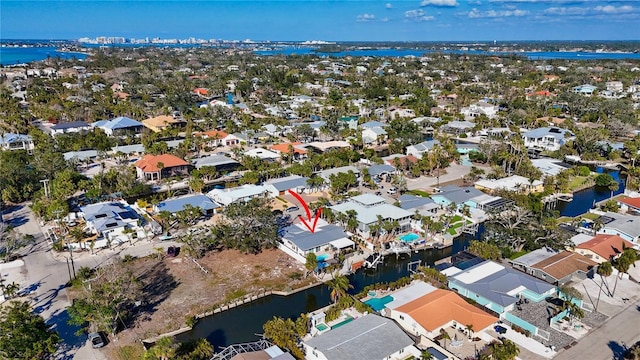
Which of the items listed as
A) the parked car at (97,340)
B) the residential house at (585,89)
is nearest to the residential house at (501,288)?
the parked car at (97,340)

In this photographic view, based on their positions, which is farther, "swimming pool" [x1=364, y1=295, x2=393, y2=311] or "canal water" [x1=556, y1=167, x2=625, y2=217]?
"canal water" [x1=556, y1=167, x2=625, y2=217]

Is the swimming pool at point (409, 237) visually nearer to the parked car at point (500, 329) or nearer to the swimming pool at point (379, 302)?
the swimming pool at point (379, 302)

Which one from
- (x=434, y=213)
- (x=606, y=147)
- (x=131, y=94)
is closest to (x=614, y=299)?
(x=434, y=213)

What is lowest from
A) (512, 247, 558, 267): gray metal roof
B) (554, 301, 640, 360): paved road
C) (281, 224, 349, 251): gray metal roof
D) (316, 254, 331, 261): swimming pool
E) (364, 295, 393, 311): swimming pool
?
(554, 301, 640, 360): paved road

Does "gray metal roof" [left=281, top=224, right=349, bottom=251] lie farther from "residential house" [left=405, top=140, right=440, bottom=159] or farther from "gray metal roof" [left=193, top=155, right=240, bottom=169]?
"residential house" [left=405, top=140, right=440, bottom=159]

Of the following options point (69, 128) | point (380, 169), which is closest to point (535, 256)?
point (380, 169)

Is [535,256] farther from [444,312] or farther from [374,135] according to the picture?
[374,135]

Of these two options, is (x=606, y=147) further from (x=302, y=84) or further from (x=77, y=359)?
(x=302, y=84)

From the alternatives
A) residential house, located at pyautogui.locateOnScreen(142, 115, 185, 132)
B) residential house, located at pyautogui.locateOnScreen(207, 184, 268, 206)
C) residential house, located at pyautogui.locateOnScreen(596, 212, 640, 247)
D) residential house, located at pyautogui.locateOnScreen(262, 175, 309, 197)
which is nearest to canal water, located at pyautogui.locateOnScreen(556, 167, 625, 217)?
residential house, located at pyautogui.locateOnScreen(596, 212, 640, 247)
